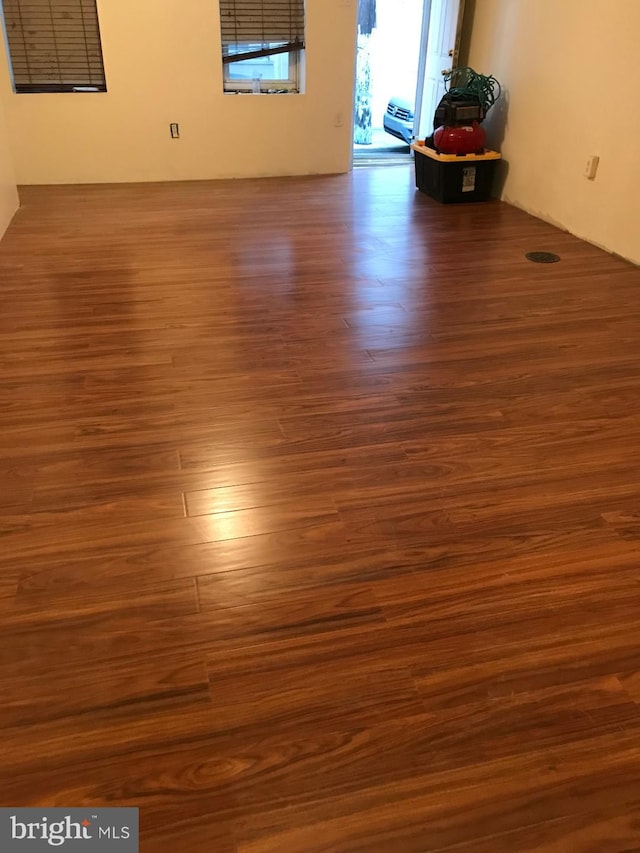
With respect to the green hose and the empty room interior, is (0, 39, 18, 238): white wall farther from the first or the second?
the green hose

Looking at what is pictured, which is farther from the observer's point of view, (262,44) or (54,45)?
(262,44)

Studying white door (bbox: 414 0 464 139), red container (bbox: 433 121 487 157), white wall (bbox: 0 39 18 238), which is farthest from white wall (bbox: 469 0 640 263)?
white wall (bbox: 0 39 18 238)

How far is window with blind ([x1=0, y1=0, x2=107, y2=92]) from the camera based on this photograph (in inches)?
196

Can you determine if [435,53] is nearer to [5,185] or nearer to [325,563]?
[5,185]

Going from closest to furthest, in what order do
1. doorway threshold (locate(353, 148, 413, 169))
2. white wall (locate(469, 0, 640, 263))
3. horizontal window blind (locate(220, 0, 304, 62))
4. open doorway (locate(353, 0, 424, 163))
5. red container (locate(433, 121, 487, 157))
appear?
white wall (locate(469, 0, 640, 263)) → red container (locate(433, 121, 487, 157)) → horizontal window blind (locate(220, 0, 304, 62)) → doorway threshold (locate(353, 148, 413, 169)) → open doorway (locate(353, 0, 424, 163))

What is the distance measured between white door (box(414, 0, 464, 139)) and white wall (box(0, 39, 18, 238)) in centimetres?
346

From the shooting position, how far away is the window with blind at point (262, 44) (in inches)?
208

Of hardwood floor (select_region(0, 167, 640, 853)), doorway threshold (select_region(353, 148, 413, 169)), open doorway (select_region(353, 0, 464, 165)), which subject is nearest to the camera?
hardwood floor (select_region(0, 167, 640, 853))

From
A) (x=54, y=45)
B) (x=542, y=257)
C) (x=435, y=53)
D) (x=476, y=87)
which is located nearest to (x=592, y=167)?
(x=542, y=257)

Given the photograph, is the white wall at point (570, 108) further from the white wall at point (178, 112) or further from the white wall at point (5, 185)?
the white wall at point (5, 185)

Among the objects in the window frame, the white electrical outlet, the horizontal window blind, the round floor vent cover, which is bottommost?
the round floor vent cover

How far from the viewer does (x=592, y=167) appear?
4.21m

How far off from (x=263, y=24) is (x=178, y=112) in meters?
0.97

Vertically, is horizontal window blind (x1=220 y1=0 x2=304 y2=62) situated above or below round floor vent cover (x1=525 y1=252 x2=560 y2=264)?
above
